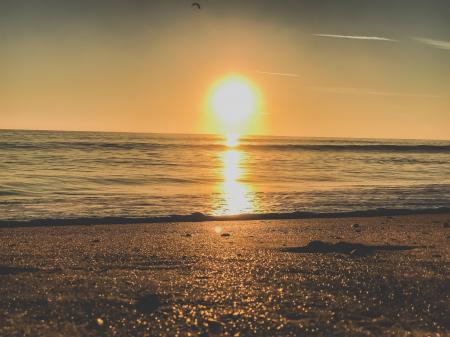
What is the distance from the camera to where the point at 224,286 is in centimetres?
510

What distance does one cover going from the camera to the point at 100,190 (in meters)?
19.3

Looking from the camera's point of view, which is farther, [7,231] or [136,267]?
[7,231]

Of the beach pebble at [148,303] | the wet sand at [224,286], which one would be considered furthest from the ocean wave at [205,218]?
the beach pebble at [148,303]

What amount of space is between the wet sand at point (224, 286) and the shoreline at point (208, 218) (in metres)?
2.83

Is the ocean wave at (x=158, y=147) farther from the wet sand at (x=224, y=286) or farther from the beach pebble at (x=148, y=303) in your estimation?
the beach pebble at (x=148, y=303)

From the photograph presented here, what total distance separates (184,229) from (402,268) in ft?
18.0

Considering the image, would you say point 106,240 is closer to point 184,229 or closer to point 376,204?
point 184,229

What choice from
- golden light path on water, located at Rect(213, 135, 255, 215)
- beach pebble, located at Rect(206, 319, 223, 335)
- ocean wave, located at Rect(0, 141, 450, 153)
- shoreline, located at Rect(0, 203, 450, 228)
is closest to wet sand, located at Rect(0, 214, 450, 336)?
beach pebble, located at Rect(206, 319, 223, 335)

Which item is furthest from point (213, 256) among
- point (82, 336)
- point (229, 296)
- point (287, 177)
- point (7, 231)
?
point (287, 177)

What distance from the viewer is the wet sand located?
3.97m

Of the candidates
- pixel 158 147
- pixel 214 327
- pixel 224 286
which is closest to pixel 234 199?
pixel 224 286

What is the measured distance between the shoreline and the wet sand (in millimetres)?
2830

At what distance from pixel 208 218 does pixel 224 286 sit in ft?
24.8

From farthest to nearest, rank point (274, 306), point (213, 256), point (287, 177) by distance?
point (287, 177) → point (213, 256) → point (274, 306)
